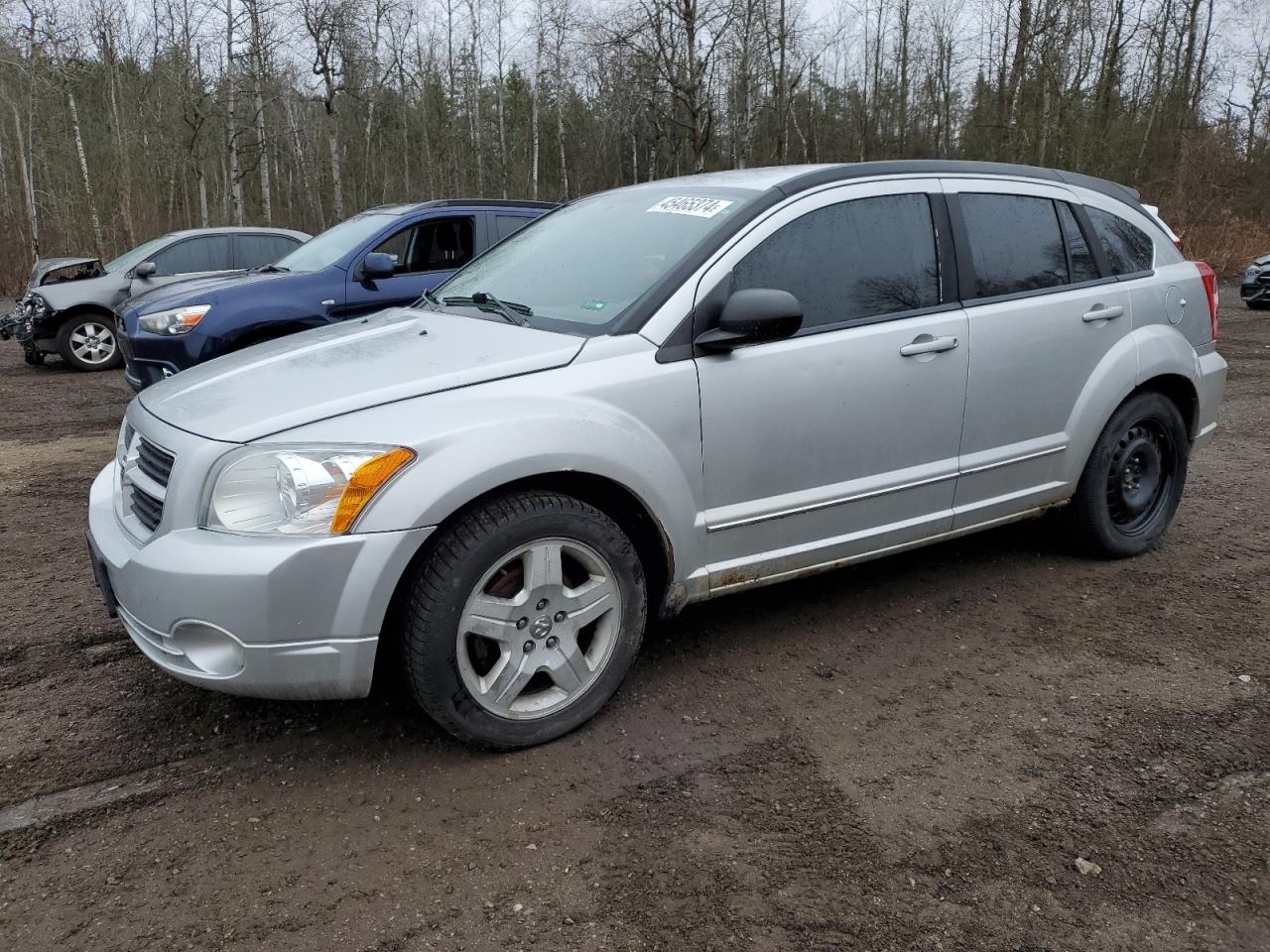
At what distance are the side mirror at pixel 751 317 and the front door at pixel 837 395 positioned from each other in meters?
0.06

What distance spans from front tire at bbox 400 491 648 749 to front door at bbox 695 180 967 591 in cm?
44

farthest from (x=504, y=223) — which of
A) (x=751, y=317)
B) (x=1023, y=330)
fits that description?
(x=751, y=317)

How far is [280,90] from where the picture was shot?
33688 millimetres

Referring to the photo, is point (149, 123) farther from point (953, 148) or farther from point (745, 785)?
point (745, 785)

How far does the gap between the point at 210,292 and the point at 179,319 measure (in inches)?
12.6

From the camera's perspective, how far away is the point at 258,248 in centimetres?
1155

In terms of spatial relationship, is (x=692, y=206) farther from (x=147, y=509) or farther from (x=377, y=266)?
(x=377, y=266)

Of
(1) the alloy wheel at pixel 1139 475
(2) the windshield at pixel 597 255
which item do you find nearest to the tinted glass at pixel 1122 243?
(1) the alloy wheel at pixel 1139 475

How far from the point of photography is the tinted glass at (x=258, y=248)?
1152 cm

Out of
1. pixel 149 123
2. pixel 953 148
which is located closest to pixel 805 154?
pixel 953 148

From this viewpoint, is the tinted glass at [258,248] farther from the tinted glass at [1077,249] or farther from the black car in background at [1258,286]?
the black car in background at [1258,286]

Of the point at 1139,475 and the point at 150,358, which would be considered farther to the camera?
the point at 150,358

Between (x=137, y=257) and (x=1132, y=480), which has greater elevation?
(x=137, y=257)

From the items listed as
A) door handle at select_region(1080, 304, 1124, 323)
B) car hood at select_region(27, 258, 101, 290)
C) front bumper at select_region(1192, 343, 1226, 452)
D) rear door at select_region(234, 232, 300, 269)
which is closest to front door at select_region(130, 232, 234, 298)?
rear door at select_region(234, 232, 300, 269)
